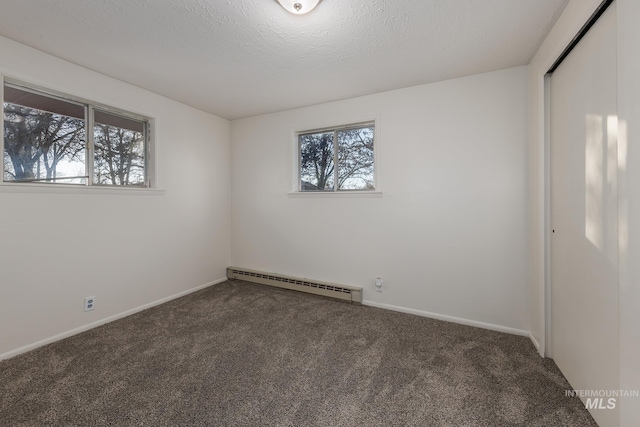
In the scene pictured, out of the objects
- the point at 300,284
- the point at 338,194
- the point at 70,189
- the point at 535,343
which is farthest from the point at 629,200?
the point at 70,189

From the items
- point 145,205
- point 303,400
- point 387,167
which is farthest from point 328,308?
point 145,205

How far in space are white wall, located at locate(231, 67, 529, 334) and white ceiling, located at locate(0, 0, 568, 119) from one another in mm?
319

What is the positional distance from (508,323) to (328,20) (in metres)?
2.92

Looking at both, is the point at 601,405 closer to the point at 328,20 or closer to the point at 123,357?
the point at 328,20

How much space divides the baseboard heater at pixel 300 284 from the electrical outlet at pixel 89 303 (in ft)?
5.50

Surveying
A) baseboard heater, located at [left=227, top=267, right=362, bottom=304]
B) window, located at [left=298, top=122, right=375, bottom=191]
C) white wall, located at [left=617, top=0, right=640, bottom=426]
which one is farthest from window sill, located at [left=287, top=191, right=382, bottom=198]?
white wall, located at [left=617, top=0, right=640, bottom=426]

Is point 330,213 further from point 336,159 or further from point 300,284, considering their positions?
point 300,284

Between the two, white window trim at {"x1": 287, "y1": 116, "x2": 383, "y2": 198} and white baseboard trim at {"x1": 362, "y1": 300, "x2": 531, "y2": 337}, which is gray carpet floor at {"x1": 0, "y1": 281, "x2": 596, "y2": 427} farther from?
white window trim at {"x1": 287, "y1": 116, "x2": 383, "y2": 198}

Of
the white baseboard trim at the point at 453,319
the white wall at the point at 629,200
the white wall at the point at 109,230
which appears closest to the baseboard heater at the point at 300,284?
the white baseboard trim at the point at 453,319

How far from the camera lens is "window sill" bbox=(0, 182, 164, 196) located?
2.05 m

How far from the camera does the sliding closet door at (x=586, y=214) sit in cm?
129

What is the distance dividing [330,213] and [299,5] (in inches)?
83.6

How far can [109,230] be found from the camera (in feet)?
8.66

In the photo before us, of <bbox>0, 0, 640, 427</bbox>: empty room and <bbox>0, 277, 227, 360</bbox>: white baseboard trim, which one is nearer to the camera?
<bbox>0, 0, 640, 427</bbox>: empty room
